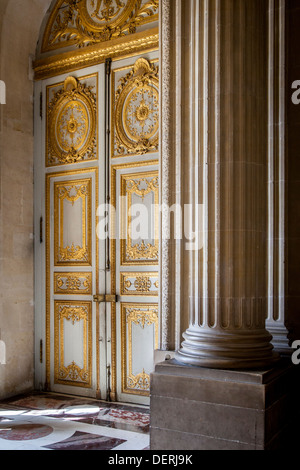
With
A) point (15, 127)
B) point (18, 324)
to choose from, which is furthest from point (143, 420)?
point (15, 127)

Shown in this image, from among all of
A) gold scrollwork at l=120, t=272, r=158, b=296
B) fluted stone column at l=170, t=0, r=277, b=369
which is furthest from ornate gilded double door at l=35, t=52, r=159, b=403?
fluted stone column at l=170, t=0, r=277, b=369

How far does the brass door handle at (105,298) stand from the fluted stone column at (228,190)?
72.8 inches

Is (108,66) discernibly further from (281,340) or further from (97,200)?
(281,340)

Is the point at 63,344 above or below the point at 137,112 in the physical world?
below

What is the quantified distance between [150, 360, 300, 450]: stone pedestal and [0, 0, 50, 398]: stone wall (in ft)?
8.40

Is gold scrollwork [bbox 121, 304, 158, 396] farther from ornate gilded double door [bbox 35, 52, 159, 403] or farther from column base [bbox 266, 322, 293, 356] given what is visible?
column base [bbox 266, 322, 293, 356]

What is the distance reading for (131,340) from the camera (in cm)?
440

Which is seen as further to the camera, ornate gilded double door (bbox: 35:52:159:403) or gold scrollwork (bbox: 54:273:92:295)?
gold scrollwork (bbox: 54:273:92:295)

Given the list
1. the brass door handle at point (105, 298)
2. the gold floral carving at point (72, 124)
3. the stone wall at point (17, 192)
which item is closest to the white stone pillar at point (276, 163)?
the brass door handle at point (105, 298)

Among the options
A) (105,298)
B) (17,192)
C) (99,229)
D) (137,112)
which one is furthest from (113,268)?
(137,112)

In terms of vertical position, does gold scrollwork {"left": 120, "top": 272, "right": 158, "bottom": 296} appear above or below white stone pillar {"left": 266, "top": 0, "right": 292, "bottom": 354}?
below

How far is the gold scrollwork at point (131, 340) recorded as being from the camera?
14.2 feet

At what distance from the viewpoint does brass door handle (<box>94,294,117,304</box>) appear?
14.8 feet

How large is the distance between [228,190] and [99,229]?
2217 millimetres
